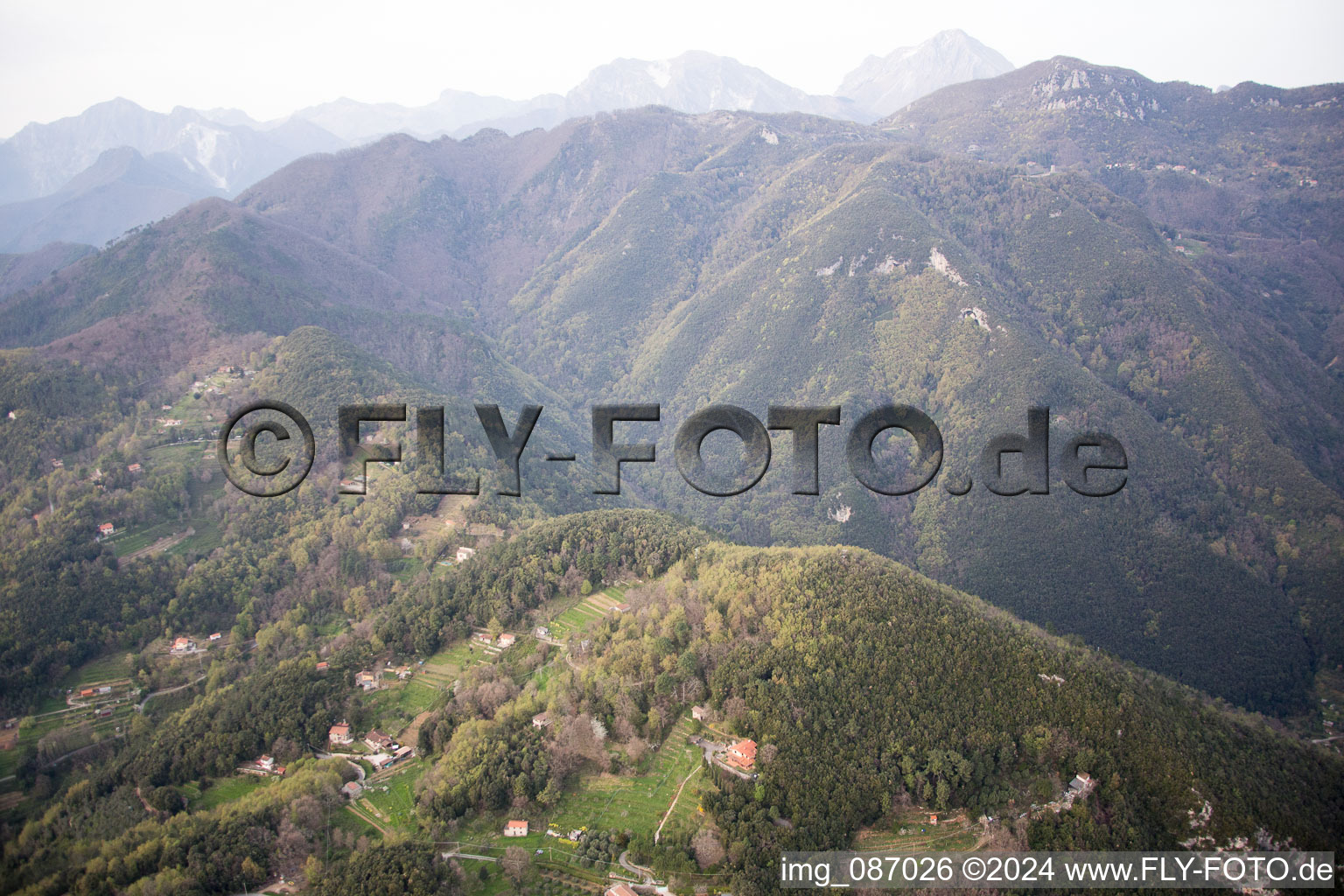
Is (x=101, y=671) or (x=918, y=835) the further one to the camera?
(x=101, y=671)

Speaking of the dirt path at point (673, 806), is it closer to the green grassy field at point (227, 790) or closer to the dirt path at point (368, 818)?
the dirt path at point (368, 818)

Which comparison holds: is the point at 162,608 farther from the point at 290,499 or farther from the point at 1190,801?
the point at 1190,801

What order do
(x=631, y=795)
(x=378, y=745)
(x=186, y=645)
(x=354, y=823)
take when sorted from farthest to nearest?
(x=186, y=645) → (x=378, y=745) → (x=354, y=823) → (x=631, y=795)

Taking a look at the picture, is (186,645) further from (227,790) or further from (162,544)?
(227,790)

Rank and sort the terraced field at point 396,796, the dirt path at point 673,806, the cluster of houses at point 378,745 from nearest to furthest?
1. the dirt path at point 673,806
2. the terraced field at point 396,796
3. the cluster of houses at point 378,745

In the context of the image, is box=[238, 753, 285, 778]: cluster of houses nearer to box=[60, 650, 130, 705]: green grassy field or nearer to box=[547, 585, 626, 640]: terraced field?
box=[547, 585, 626, 640]: terraced field

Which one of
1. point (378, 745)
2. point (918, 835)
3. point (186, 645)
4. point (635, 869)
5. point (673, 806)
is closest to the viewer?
point (635, 869)

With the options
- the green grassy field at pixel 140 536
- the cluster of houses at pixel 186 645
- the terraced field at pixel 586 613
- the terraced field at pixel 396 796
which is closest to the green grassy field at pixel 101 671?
the cluster of houses at pixel 186 645

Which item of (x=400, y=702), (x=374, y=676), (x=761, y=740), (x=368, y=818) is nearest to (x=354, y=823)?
(x=368, y=818)

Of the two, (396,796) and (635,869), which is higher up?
(396,796)

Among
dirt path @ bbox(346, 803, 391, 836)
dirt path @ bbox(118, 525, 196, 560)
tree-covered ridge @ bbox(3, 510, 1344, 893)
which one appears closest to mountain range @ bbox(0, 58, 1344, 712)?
dirt path @ bbox(118, 525, 196, 560)
